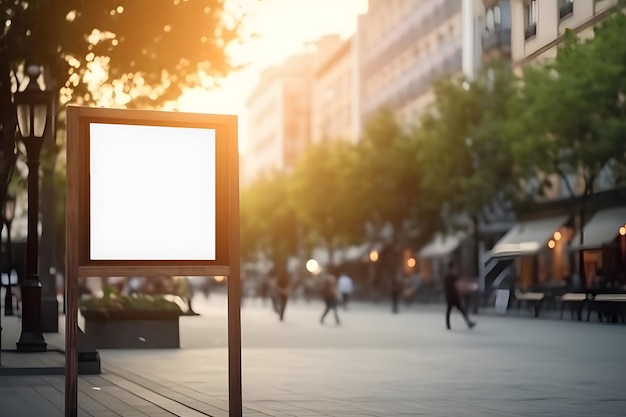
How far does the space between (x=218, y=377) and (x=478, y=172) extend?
4122 centimetres

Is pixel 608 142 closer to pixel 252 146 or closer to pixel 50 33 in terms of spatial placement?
pixel 50 33

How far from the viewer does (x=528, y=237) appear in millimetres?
55438

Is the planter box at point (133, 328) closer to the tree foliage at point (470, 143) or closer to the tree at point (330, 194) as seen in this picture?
the tree foliage at point (470, 143)

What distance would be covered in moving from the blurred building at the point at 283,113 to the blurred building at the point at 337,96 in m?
12.5

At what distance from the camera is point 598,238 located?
80.5 feet

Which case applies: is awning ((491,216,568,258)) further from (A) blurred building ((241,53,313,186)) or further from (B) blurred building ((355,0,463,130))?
(A) blurred building ((241,53,313,186))

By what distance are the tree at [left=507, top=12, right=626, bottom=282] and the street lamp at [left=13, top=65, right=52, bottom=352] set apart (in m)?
15.6

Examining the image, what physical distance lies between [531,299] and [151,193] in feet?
109

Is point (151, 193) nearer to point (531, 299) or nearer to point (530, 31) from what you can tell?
point (530, 31)

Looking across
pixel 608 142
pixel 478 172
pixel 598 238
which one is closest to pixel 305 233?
pixel 478 172

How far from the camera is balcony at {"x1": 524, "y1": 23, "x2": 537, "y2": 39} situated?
14422 millimetres

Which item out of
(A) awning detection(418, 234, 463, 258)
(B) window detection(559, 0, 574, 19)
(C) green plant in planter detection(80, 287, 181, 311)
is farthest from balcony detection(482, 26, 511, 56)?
(A) awning detection(418, 234, 463, 258)

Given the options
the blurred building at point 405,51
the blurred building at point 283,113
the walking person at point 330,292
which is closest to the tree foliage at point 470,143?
the blurred building at point 405,51

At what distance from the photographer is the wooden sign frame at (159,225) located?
10258mm
